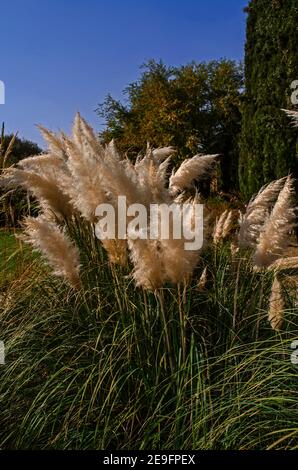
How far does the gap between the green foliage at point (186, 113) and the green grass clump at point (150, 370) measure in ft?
63.5

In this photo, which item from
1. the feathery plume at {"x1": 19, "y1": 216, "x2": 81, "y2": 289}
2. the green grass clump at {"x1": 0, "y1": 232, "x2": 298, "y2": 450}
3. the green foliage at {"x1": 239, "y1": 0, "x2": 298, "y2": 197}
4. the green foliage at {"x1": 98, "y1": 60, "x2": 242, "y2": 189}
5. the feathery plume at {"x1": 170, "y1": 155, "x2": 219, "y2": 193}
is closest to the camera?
the green grass clump at {"x1": 0, "y1": 232, "x2": 298, "y2": 450}

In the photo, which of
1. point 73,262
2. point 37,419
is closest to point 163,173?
point 73,262

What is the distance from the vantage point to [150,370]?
288 centimetres

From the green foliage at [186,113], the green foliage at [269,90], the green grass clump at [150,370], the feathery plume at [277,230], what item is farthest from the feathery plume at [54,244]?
the green foliage at [186,113]

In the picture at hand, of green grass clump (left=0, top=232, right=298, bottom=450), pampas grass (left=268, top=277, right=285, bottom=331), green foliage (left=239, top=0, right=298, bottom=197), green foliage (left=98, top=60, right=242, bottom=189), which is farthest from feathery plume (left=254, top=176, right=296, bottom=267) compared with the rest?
green foliage (left=98, top=60, right=242, bottom=189)

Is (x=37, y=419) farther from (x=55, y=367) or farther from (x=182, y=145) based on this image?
(x=182, y=145)

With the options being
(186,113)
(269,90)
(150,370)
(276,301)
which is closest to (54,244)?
(150,370)

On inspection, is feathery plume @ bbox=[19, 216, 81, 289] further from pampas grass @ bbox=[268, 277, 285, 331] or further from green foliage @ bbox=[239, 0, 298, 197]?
green foliage @ bbox=[239, 0, 298, 197]

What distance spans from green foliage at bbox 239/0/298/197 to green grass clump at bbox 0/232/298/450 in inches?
277

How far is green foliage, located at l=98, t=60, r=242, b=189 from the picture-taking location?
2422cm

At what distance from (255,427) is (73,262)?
1.11m

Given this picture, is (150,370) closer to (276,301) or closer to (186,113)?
(276,301)

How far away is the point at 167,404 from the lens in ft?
8.88

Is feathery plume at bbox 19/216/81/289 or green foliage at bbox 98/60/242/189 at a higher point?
green foliage at bbox 98/60/242/189
